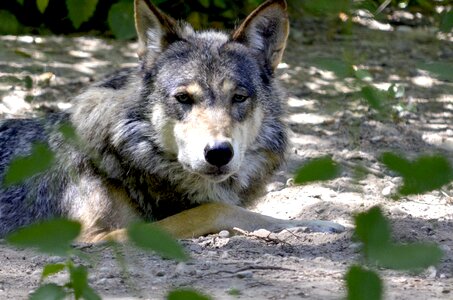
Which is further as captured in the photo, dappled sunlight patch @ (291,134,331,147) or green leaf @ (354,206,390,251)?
dappled sunlight patch @ (291,134,331,147)

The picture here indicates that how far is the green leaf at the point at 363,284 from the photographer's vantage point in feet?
5.76

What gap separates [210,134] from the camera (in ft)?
16.7

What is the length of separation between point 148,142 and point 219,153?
2.81 feet

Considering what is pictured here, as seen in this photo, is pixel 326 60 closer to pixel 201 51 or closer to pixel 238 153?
pixel 238 153

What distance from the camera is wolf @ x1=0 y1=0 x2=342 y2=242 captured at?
549cm

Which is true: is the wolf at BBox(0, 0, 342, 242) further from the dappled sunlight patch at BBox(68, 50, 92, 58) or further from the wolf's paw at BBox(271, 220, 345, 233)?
the dappled sunlight patch at BBox(68, 50, 92, 58)

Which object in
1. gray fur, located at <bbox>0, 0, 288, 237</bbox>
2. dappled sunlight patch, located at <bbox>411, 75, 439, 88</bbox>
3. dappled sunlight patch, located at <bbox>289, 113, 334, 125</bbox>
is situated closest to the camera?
gray fur, located at <bbox>0, 0, 288, 237</bbox>

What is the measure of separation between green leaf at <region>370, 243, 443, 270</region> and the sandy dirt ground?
14 cm

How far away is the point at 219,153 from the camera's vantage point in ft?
16.5

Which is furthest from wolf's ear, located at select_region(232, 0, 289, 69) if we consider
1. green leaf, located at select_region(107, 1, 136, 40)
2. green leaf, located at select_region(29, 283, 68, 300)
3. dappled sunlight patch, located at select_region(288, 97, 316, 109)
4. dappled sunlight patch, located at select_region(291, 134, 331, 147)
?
green leaf, located at select_region(29, 283, 68, 300)

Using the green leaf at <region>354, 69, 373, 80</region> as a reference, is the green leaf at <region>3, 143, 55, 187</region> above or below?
below

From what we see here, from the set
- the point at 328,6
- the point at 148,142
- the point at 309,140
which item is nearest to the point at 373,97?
the point at 328,6

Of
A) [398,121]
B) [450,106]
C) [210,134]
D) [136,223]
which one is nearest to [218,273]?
[210,134]

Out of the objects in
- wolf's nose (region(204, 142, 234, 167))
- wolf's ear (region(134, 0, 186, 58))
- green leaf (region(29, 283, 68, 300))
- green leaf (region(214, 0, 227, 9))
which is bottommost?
green leaf (region(214, 0, 227, 9))
